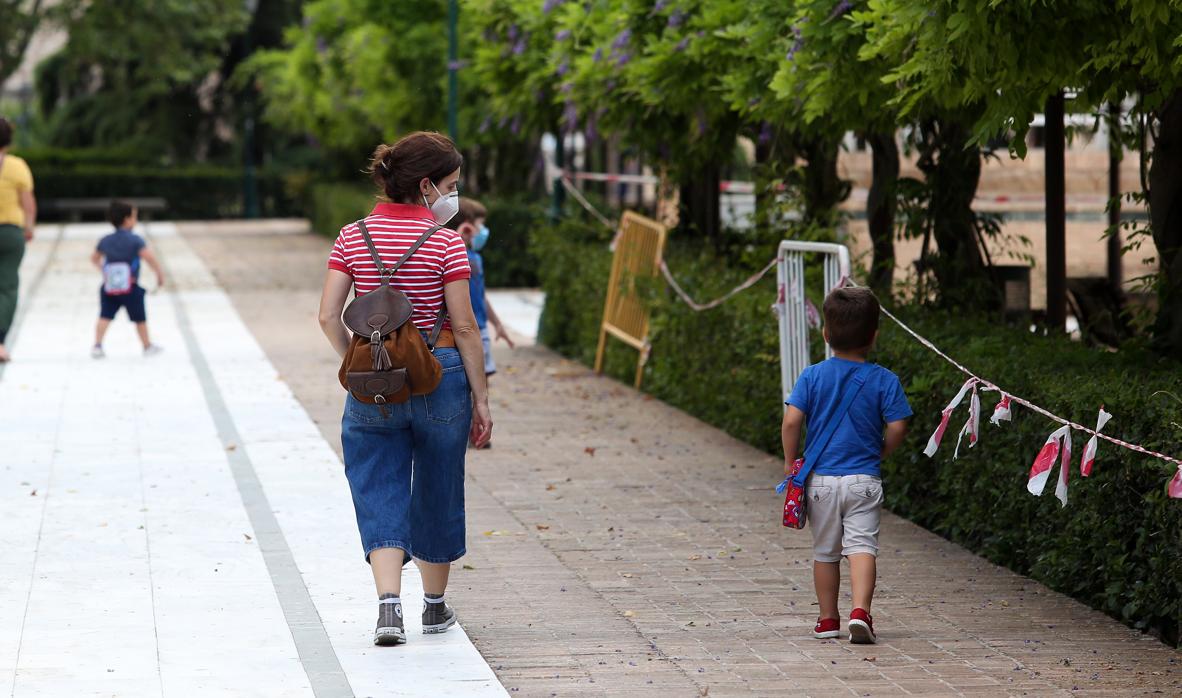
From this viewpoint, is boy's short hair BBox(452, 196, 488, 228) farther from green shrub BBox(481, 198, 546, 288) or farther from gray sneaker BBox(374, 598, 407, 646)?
green shrub BBox(481, 198, 546, 288)

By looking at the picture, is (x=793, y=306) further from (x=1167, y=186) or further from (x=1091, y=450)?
(x=1091, y=450)

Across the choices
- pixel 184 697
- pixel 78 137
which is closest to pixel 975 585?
pixel 184 697

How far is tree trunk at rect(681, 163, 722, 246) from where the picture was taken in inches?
553

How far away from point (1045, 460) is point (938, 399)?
183cm

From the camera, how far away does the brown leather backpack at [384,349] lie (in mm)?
5422

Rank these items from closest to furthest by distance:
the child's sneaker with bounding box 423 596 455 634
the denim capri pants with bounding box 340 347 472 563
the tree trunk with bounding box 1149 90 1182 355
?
the denim capri pants with bounding box 340 347 472 563 < the child's sneaker with bounding box 423 596 455 634 < the tree trunk with bounding box 1149 90 1182 355

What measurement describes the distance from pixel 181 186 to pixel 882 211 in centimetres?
3626

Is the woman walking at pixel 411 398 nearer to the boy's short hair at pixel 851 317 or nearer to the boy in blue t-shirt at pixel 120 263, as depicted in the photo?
the boy's short hair at pixel 851 317

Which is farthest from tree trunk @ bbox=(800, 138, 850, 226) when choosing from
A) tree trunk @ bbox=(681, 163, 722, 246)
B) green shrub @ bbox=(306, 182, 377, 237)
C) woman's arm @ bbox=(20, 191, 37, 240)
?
green shrub @ bbox=(306, 182, 377, 237)

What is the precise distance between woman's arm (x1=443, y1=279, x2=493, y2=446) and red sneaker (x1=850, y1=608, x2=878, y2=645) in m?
1.32

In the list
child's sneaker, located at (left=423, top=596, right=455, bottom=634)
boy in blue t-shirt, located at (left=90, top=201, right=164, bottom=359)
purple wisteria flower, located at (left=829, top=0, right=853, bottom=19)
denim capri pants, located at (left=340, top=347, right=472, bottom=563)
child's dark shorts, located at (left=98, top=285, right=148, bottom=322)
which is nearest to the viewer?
denim capri pants, located at (left=340, top=347, right=472, bottom=563)

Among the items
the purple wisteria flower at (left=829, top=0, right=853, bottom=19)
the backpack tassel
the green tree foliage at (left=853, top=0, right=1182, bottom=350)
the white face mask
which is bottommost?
the backpack tassel

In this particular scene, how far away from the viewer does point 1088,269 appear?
16.4m

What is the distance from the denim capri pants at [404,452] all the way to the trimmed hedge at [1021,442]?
215cm
